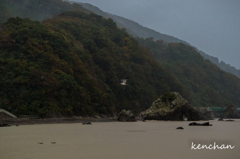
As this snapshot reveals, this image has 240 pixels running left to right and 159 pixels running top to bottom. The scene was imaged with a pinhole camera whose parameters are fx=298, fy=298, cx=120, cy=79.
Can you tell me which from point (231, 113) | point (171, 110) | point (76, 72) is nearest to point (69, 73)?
point (76, 72)

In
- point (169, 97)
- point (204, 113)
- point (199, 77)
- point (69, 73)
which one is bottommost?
point (204, 113)

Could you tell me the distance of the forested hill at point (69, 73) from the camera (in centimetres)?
4378

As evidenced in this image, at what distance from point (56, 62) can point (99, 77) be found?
14.3 metres

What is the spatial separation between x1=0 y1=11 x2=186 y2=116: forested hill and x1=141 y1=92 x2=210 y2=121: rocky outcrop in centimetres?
1232

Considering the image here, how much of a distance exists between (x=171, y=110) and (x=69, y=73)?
810 inches

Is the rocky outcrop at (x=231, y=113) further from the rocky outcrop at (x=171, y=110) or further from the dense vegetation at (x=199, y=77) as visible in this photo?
the rocky outcrop at (x=171, y=110)

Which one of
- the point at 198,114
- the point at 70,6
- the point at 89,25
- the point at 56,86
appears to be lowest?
A: the point at 198,114

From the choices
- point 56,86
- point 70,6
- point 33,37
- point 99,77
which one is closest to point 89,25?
point 99,77

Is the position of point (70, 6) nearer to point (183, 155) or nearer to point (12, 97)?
point (12, 97)

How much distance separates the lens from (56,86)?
153ft

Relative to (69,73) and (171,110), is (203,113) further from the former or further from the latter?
(69,73)

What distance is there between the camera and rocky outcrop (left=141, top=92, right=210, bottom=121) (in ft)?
138

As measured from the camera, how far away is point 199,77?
118375 mm

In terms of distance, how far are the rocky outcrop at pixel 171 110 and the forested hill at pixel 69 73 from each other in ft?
40.4
